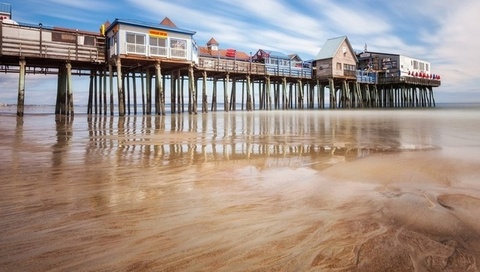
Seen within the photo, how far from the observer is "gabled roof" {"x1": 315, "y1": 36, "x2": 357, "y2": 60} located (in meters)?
44.0

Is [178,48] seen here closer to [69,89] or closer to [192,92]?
[192,92]

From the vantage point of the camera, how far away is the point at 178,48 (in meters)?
25.2

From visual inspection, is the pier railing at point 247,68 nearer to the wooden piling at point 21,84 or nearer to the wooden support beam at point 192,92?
the wooden support beam at point 192,92

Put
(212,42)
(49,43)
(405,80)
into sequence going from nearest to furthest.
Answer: (49,43), (405,80), (212,42)

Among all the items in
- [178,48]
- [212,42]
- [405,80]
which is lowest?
[178,48]

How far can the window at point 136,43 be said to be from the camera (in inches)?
906

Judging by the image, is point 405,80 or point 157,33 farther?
point 405,80

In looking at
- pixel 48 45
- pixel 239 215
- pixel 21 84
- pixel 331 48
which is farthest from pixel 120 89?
pixel 331 48

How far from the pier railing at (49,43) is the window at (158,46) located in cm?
441

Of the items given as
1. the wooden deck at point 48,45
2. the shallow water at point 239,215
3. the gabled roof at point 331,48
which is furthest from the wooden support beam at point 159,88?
the gabled roof at point 331,48

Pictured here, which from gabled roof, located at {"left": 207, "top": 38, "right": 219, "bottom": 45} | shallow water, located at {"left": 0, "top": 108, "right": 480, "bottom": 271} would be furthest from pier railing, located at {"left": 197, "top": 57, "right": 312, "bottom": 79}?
shallow water, located at {"left": 0, "top": 108, "right": 480, "bottom": 271}

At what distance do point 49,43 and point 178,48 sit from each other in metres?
9.54

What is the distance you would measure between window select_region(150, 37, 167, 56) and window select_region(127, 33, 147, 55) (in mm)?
636

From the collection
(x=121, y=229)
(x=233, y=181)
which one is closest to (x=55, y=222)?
(x=121, y=229)
